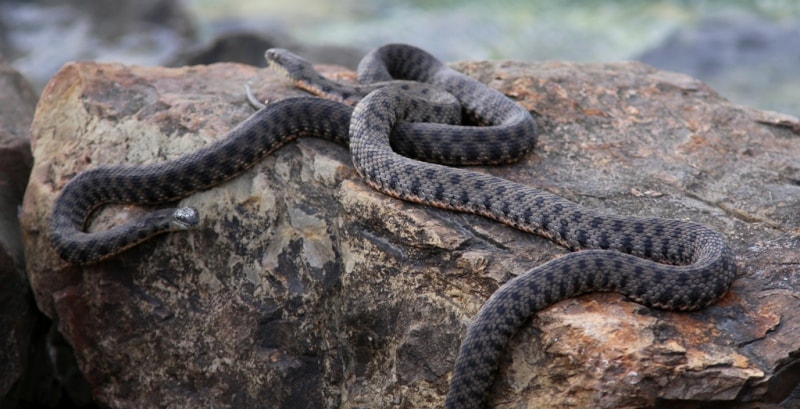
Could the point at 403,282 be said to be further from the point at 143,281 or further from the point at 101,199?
the point at 101,199

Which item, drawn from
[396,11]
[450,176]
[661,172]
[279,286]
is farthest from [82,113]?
[396,11]

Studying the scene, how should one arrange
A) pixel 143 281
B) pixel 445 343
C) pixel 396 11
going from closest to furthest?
pixel 445 343 < pixel 143 281 < pixel 396 11

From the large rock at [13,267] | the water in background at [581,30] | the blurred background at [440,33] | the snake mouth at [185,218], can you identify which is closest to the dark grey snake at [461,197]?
the snake mouth at [185,218]

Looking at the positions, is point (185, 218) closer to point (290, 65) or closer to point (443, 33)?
point (290, 65)

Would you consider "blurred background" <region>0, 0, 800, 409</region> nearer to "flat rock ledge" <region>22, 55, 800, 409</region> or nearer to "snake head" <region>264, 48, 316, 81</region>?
"snake head" <region>264, 48, 316, 81</region>

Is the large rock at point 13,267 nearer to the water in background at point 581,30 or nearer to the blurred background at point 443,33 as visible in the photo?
the blurred background at point 443,33

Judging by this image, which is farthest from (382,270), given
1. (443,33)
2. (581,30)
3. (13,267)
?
(581,30)
